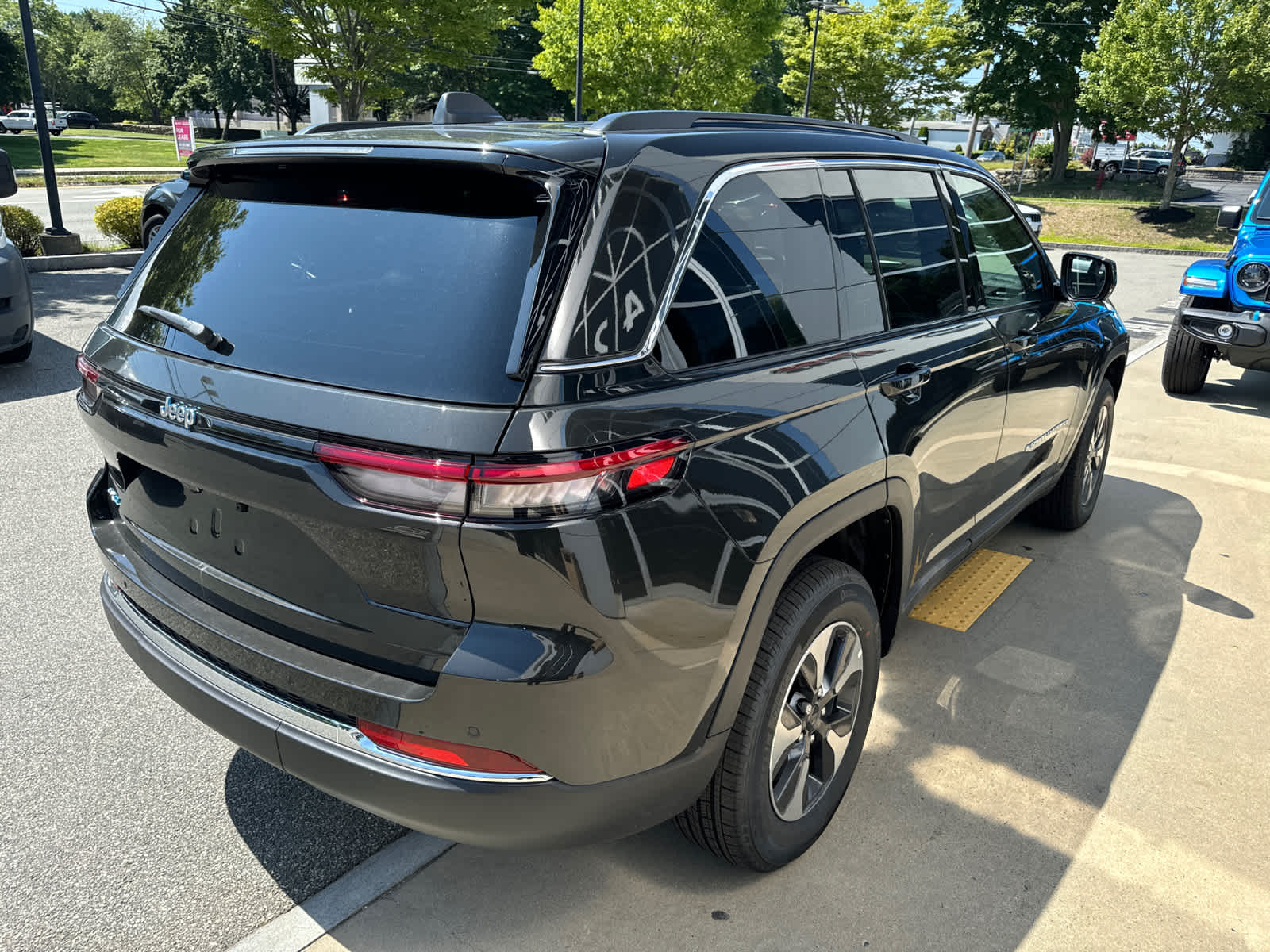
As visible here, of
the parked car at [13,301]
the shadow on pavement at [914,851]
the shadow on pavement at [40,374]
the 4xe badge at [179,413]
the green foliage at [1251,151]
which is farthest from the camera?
the green foliage at [1251,151]

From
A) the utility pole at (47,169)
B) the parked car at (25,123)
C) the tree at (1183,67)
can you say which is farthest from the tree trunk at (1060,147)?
the parked car at (25,123)

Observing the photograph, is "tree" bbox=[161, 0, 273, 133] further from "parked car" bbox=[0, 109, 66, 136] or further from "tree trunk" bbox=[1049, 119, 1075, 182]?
"tree trunk" bbox=[1049, 119, 1075, 182]

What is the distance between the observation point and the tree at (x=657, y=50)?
28.0 metres

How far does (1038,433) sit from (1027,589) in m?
0.83

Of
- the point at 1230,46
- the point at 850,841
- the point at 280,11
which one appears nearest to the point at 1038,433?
the point at 850,841

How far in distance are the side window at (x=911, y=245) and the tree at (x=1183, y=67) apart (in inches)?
1124

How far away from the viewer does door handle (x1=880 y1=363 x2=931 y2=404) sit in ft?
8.55

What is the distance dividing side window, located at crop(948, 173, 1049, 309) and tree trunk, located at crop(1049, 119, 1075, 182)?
143ft

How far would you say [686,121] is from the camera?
7.57 feet

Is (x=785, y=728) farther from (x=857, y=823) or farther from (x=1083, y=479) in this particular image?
(x=1083, y=479)

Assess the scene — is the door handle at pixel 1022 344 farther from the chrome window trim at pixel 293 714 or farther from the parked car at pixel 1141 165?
the parked car at pixel 1141 165

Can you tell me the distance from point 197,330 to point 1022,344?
280 cm

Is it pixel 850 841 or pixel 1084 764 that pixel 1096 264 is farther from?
pixel 850 841

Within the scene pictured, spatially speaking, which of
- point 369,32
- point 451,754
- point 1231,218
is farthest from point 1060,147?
point 451,754
